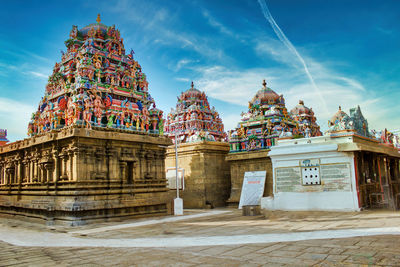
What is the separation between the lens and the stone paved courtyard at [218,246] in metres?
7.42

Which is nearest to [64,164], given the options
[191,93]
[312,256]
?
[312,256]

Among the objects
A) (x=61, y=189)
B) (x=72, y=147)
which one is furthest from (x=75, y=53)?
(x=61, y=189)

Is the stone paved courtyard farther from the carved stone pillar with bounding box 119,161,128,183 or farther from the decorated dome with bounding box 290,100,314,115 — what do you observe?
the decorated dome with bounding box 290,100,314,115

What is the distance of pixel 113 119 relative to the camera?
66.5ft

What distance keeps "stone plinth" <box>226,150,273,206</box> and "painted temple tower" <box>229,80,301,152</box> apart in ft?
3.67

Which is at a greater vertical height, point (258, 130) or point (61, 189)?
point (258, 130)

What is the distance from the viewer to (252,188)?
74.3ft

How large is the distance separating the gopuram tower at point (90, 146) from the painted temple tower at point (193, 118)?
1565 centimetres

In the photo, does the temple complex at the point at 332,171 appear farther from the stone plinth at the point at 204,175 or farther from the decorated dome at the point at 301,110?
the decorated dome at the point at 301,110

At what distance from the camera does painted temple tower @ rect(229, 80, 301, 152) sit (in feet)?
83.1

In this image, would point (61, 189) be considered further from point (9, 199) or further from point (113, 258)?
point (113, 258)

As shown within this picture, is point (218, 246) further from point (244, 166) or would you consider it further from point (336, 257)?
point (244, 166)

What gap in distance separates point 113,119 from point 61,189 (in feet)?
16.8

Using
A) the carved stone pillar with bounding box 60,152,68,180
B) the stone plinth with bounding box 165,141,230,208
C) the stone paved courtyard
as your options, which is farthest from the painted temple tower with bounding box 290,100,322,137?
the carved stone pillar with bounding box 60,152,68,180
